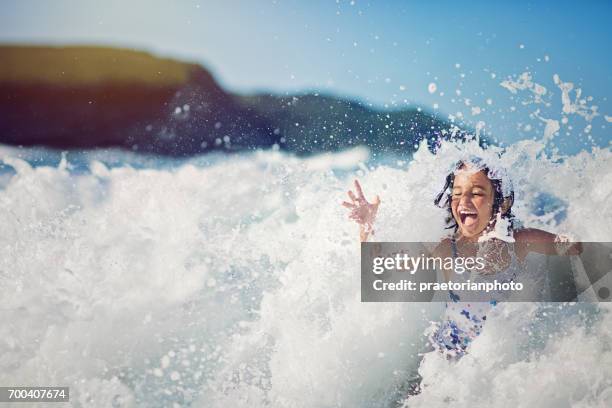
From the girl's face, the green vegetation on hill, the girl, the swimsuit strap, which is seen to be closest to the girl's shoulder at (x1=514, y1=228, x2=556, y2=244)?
the girl

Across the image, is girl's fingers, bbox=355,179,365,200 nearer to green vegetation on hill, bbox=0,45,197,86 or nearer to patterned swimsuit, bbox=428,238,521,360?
patterned swimsuit, bbox=428,238,521,360

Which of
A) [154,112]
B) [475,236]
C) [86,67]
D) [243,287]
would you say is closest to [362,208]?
[475,236]

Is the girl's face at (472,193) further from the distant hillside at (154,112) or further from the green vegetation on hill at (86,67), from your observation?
the green vegetation on hill at (86,67)

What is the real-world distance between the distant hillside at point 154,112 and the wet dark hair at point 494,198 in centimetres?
22

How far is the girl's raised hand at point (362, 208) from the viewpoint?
2174 mm

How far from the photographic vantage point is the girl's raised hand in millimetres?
2174

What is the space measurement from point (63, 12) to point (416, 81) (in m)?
1.70

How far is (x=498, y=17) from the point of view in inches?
87.0

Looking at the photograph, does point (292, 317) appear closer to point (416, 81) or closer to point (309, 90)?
point (309, 90)

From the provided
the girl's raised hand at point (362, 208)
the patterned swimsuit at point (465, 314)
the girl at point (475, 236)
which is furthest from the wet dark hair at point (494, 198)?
the girl's raised hand at point (362, 208)

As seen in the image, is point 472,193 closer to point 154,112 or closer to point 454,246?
point 454,246

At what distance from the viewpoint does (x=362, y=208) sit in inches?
85.8

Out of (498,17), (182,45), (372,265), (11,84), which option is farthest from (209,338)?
(498,17)

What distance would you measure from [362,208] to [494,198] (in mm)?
606
